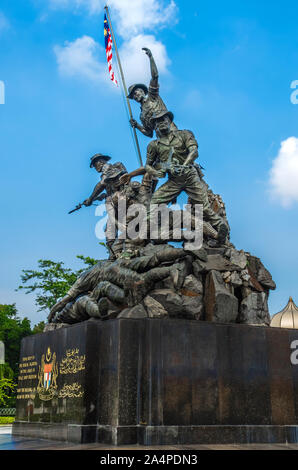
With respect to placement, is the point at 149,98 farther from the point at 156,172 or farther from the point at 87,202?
the point at 87,202

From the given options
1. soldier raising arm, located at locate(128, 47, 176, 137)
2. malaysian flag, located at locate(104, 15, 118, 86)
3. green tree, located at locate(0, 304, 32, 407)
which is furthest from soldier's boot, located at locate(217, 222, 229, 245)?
green tree, located at locate(0, 304, 32, 407)

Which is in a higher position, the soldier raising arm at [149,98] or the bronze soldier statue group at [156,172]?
the soldier raising arm at [149,98]

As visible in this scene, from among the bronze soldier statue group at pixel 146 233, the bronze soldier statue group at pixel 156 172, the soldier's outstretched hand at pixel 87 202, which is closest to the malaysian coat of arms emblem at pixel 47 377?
the bronze soldier statue group at pixel 146 233

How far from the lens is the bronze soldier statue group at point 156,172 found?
9.36m

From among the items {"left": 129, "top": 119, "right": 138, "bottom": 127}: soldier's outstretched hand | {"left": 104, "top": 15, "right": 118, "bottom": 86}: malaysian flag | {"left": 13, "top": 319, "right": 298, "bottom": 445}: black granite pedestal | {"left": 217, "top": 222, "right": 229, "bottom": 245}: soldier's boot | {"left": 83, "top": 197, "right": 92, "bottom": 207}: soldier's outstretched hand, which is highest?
{"left": 104, "top": 15, "right": 118, "bottom": 86}: malaysian flag

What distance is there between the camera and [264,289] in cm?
921

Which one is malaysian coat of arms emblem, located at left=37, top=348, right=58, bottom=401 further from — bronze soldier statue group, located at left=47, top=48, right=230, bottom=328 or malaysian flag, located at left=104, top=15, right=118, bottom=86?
malaysian flag, located at left=104, top=15, right=118, bottom=86

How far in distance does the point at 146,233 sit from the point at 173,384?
328cm

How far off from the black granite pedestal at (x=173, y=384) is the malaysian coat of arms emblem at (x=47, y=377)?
18 centimetres

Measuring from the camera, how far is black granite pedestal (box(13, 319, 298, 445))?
21.5 ft

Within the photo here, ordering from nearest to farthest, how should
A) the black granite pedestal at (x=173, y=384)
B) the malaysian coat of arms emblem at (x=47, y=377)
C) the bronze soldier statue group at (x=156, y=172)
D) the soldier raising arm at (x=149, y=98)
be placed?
1. the black granite pedestal at (x=173, y=384)
2. the malaysian coat of arms emblem at (x=47, y=377)
3. the bronze soldier statue group at (x=156, y=172)
4. the soldier raising arm at (x=149, y=98)

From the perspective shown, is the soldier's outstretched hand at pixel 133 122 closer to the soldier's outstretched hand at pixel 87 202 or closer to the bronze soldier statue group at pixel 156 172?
the bronze soldier statue group at pixel 156 172

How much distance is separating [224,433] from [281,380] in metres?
1.39
